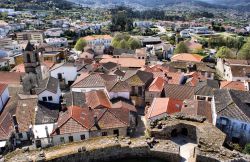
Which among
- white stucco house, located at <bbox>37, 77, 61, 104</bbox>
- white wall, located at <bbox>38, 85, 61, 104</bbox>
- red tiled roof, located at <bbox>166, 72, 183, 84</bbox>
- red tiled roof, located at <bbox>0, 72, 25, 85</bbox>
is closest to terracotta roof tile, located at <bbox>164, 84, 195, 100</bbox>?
red tiled roof, located at <bbox>166, 72, 183, 84</bbox>

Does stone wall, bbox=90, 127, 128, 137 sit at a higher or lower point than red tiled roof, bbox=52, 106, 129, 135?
lower

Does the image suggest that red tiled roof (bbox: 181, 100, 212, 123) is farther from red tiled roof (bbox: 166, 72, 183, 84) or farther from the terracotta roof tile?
red tiled roof (bbox: 166, 72, 183, 84)

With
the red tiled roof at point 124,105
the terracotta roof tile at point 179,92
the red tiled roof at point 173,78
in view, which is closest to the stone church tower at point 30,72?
the red tiled roof at point 124,105

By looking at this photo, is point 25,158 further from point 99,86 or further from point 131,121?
point 99,86

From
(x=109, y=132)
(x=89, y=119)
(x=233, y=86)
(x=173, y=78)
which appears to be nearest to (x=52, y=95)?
(x=89, y=119)

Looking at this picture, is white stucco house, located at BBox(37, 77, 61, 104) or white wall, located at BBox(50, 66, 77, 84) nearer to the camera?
white stucco house, located at BBox(37, 77, 61, 104)

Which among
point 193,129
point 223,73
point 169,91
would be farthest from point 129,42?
point 193,129

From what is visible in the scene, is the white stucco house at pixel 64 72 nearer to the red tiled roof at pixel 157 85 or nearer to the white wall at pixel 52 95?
the white wall at pixel 52 95
